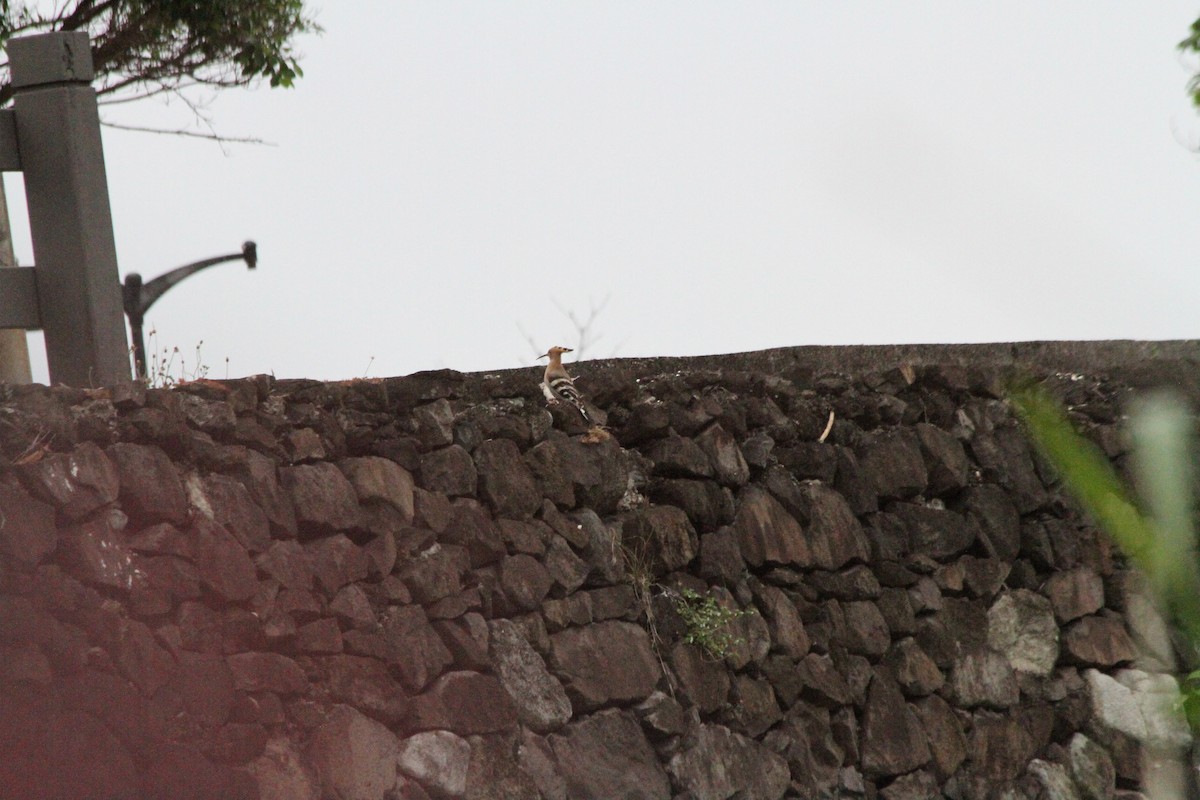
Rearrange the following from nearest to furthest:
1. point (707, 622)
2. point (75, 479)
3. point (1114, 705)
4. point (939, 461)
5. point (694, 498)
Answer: point (75, 479) → point (707, 622) → point (694, 498) → point (939, 461) → point (1114, 705)

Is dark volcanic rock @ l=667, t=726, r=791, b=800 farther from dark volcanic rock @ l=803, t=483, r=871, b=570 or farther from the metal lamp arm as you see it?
the metal lamp arm

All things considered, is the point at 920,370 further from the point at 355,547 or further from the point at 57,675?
the point at 57,675

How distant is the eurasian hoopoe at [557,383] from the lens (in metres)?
5.32

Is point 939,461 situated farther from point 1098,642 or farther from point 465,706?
point 465,706

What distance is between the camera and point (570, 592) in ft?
16.8

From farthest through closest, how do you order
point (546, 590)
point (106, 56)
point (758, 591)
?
point (106, 56), point (758, 591), point (546, 590)

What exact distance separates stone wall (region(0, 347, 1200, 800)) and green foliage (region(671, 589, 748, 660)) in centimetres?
3

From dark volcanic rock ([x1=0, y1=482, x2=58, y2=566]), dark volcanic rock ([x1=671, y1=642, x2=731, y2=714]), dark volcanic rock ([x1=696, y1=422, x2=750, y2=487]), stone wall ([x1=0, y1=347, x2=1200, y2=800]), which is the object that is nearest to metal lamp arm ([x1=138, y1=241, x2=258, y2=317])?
stone wall ([x1=0, y1=347, x2=1200, y2=800])

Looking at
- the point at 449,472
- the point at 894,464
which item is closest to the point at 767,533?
the point at 894,464

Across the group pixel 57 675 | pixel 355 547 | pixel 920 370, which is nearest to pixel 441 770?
pixel 355 547

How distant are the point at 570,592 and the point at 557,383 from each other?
0.82m

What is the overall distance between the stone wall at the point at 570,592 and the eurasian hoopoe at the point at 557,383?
49 mm

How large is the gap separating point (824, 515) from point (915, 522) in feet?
2.14

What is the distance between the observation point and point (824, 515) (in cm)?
616
